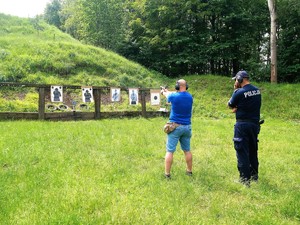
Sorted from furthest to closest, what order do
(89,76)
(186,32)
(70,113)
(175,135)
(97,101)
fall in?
(186,32), (89,76), (97,101), (70,113), (175,135)

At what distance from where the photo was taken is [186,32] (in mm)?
26453

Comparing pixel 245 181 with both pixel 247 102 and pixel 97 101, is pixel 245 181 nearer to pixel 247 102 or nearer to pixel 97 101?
pixel 247 102

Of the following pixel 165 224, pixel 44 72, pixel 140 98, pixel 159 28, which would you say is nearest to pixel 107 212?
pixel 165 224

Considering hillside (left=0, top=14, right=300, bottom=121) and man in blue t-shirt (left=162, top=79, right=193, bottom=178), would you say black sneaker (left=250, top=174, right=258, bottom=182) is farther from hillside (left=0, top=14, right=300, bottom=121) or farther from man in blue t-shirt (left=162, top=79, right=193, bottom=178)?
hillside (left=0, top=14, right=300, bottom=121)

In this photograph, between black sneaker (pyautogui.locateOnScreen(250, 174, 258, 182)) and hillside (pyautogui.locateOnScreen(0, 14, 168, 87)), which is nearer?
black sneaker (pyautogui.locateOnScreen(250, 174, 258, 182))

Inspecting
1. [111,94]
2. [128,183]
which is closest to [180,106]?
[128,183]

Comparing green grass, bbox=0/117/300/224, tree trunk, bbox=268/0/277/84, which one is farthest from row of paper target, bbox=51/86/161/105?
tree trunk, bbox=268/0/277/84

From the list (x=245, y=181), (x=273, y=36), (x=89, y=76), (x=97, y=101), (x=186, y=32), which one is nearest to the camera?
(x=245, y=181)

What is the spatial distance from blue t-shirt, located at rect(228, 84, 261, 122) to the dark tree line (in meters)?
19.2

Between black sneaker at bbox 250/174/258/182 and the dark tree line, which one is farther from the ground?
the dark tree line

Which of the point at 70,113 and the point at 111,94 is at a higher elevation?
the point at 111,94

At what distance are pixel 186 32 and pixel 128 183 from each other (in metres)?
22.8

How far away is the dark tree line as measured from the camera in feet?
83.7

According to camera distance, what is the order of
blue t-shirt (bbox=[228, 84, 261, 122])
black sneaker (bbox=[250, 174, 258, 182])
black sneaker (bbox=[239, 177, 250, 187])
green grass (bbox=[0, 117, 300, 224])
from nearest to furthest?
green grass (bbox=[0, 117, 300, 224]) → black sneaker (bbox=[239, 177, 250, 187]) → blue t-shirt (bbox=[228, 84, 261, 122]) → black sneaker (bbox=[250, 174, 258, 182])
